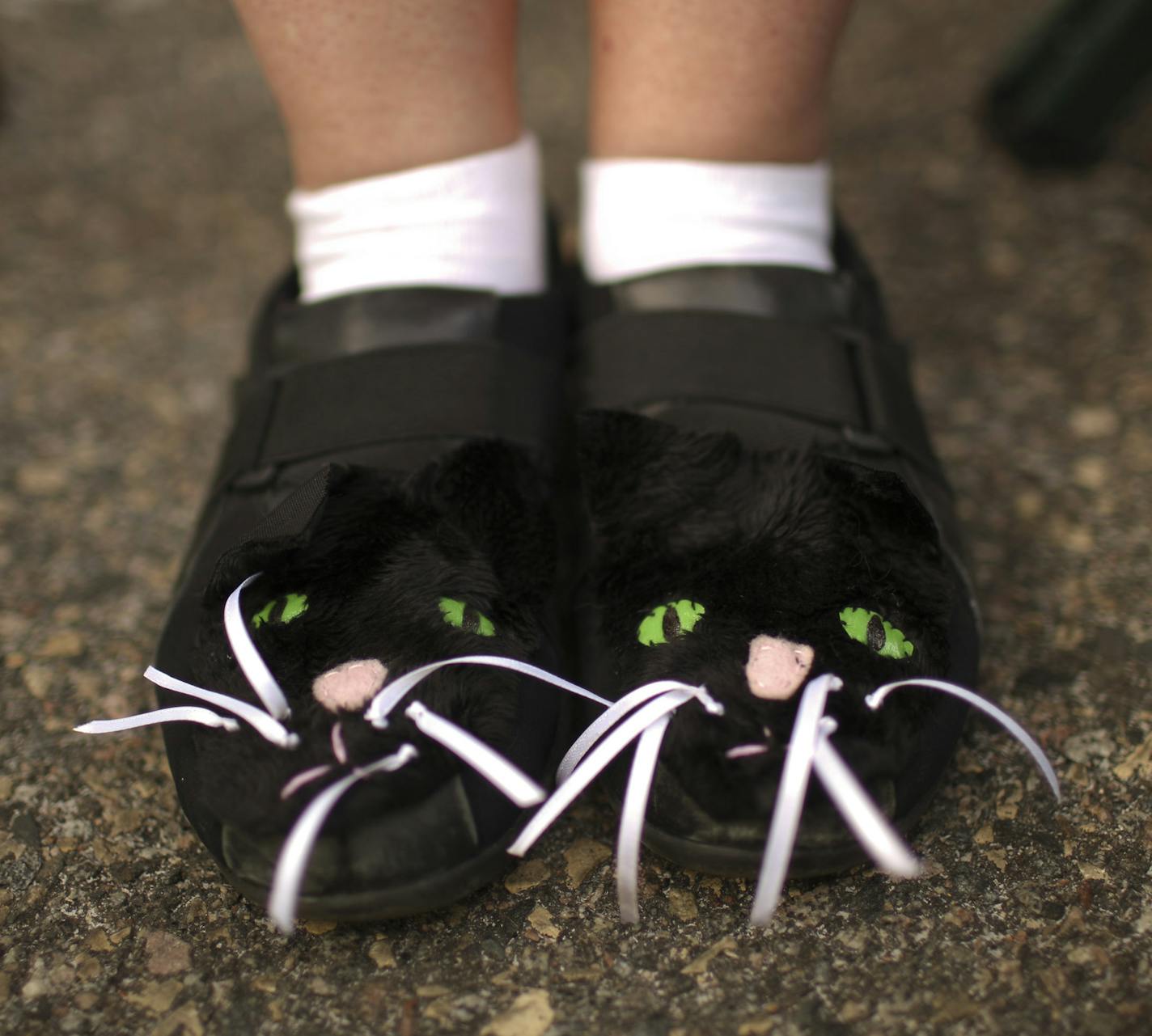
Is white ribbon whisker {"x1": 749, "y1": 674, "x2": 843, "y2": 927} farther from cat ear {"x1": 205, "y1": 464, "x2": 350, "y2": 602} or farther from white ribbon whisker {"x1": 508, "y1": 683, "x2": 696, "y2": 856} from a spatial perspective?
cat ear {"x1": 205, "y1": 464, "x2": 350, "y2": 602}

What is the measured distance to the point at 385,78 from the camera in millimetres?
885

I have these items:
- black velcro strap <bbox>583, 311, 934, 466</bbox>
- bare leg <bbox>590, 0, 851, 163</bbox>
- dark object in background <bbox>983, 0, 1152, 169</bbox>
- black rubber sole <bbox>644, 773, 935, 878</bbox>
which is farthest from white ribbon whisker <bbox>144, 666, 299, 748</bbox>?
dark object in background <bbox>983, 0, 1152, 169</bbox>

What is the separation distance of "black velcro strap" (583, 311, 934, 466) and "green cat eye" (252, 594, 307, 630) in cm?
28

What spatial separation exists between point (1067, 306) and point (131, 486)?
1084 millimetres

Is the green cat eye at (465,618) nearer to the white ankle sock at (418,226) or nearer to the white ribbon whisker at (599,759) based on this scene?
the white ribbon whisker at (599,759)

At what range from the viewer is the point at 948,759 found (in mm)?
732

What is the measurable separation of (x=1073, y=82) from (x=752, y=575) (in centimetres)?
99

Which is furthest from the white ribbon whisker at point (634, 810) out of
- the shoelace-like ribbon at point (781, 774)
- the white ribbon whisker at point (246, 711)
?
the white ribbon whisker at point (246, 711)

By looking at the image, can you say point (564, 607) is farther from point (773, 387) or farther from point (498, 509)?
point (773, 387)

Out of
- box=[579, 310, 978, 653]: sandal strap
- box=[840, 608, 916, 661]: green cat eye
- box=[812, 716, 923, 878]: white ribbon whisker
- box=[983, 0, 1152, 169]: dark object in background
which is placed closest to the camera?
box=[812, 716, 923, 878]: white ribbon whisker

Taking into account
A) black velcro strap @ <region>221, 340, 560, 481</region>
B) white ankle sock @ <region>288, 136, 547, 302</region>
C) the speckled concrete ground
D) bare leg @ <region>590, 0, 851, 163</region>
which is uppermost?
bare leg @ <region>590, 0, 851, 163</region>

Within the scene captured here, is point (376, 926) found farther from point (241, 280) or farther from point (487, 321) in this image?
point (241, 280)

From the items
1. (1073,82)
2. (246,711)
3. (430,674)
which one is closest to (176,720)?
(246,711)

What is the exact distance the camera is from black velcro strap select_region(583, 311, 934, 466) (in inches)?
33.3
